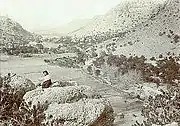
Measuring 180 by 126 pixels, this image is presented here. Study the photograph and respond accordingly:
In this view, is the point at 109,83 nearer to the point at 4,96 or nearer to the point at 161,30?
the point at 161,30

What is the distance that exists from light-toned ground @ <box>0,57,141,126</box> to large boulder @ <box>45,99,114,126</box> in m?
3.61

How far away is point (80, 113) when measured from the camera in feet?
45.2

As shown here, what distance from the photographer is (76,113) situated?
13703 millimetres

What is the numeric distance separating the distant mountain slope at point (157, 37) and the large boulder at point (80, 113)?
25315mm

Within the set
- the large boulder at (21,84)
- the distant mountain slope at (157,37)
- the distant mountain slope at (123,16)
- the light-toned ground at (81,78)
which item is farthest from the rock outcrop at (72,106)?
the distant mountain slope at (123,16)

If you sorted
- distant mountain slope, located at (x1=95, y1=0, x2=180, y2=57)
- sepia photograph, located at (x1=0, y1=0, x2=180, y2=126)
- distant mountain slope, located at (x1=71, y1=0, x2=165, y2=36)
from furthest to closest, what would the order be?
distant mountain slope, located at (x1=71, y1=0, x2=165, y2=36)
distant mountain slope, located at (x1=95, y1=0, x2=180, y2=57)
sepia photograph, located at (x1=0, y1=0, x2=180, y2=126)

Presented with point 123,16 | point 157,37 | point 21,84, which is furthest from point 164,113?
point 123,16

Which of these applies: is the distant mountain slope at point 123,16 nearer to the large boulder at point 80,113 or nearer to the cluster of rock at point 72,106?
the cluster of rock at point 72,106

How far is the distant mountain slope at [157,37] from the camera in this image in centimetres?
4175

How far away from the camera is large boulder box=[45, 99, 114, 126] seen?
1344cm

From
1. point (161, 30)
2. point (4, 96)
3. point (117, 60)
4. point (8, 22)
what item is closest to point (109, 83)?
point (117, 60)

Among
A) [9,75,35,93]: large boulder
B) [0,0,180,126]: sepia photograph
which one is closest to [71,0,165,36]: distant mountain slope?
[0,0,180,126]: sepia photograph

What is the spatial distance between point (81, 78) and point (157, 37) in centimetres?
1406

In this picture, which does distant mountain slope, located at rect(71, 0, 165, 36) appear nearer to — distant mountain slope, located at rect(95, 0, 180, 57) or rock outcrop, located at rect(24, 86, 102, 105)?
distant mountain slope, located at rect(95, 0, 180, 57)
